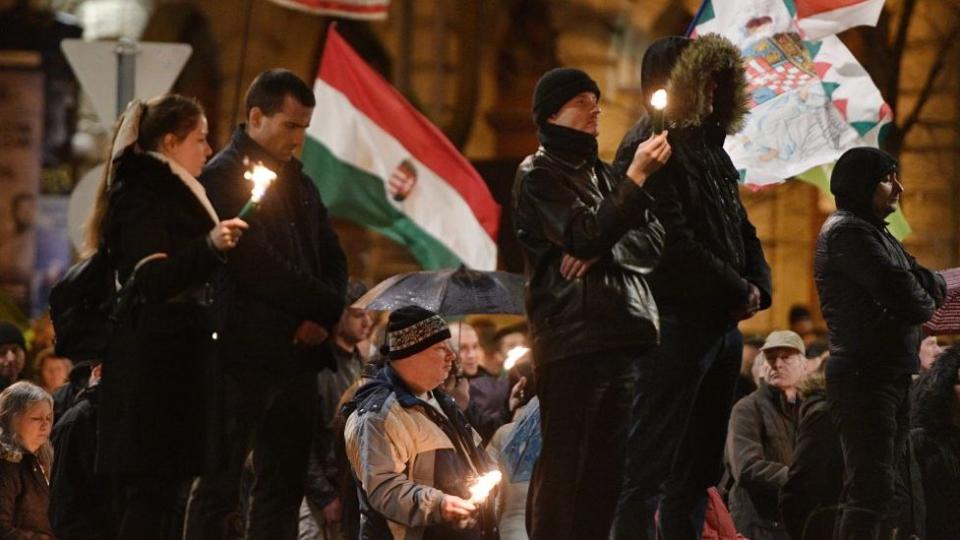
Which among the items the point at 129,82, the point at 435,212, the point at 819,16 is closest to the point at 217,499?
the point at 819,16

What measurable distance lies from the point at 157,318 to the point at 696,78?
2.46 m

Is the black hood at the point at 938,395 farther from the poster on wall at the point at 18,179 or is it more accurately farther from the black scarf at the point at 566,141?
the poster on wall at the point at 18,179

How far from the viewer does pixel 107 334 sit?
27.9 ft

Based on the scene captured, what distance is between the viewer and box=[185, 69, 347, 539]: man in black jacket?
8977 mm

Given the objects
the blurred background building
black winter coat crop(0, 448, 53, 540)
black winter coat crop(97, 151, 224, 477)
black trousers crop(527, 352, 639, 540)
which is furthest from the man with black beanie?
the blurred background building

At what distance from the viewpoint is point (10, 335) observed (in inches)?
575

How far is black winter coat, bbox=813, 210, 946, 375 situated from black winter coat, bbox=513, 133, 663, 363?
5.65ft

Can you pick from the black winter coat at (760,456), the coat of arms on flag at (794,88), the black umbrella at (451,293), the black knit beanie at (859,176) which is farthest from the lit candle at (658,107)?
the black umbrella at (451,293)

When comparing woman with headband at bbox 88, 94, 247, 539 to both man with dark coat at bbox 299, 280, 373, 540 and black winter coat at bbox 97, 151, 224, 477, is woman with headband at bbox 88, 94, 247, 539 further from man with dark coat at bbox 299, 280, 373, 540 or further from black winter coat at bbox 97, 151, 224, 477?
man with dark coat at bbox 299, 280, 373, 540

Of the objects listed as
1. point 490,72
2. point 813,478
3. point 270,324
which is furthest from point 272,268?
point 490,72

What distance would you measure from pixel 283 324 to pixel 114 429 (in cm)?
99

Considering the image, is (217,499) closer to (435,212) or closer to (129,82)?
(129,82)

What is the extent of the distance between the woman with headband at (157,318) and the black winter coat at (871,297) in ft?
10.3

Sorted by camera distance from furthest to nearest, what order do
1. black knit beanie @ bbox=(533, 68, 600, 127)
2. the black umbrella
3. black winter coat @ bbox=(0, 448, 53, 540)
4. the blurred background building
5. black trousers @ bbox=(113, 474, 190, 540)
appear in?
the blurred background building < the black umbrella < black winter coat @ bbox=(0, 448, 53, 540) < black knit beanie @ bbox=(533, 68, 600, 127) < black trousers @ bbox=(113, 474, 190, 540)
